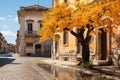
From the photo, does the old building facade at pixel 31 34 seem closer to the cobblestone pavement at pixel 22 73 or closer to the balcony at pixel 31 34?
the balcony at pixel 31 34

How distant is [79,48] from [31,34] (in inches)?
1228

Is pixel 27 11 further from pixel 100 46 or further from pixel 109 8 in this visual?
pixel 109 8

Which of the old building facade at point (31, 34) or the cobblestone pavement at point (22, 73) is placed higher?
the old building facade at point (31, 34)

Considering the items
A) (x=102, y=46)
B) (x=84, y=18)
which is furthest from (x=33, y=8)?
(x=84, y=18)

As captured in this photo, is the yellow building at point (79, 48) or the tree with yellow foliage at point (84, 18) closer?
the tree with yellow foliage at point (84, 18)

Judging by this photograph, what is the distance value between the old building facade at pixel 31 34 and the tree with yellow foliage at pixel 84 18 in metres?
38.2

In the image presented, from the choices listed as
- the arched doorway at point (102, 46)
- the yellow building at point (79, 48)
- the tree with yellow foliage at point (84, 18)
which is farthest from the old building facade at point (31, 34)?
the tree with yellow foliage at point (84, 18)

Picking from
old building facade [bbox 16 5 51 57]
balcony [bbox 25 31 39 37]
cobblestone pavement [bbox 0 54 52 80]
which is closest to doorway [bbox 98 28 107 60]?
cobblestone pavement [bbox 0 54 52 80]

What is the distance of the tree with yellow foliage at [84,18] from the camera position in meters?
15.5

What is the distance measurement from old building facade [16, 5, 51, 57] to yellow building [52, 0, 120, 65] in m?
21.1

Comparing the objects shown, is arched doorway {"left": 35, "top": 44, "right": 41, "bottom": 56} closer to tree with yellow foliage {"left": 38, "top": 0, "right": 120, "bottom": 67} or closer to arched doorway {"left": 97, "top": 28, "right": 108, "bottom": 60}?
arched doorway {"left": 97, "top": 28, "right": 108, "bottom": 60}

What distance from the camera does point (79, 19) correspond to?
16844mm

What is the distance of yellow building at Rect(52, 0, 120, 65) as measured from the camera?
66.5 feet

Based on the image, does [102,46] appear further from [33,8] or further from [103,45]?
[33,8]
